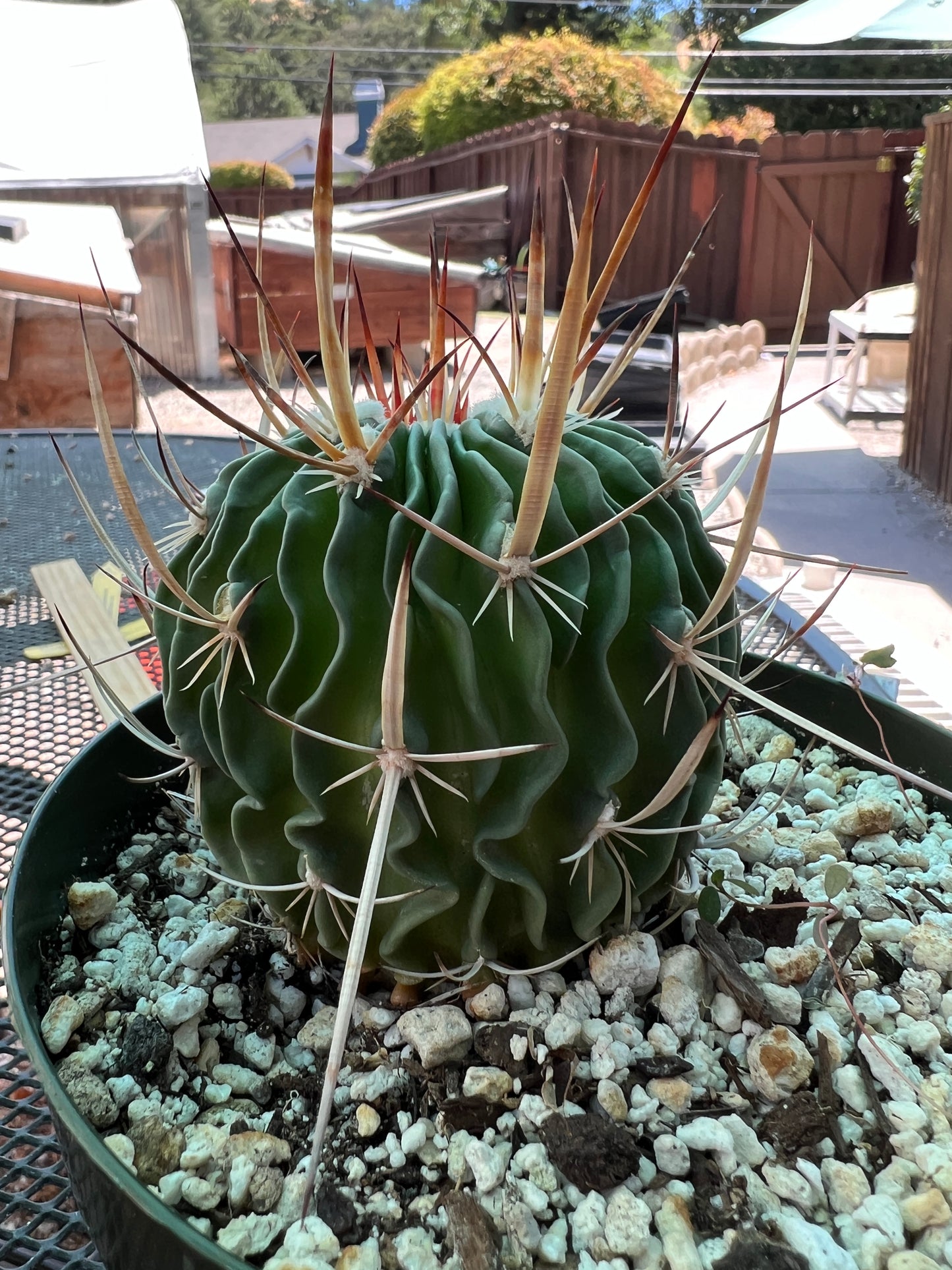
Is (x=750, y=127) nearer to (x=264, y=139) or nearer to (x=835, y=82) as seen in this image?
(x=835, y=82)

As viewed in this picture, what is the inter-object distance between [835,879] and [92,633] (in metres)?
0.88

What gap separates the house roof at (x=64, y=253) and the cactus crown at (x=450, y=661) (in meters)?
2.70

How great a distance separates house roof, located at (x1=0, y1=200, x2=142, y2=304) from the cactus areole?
2713 millimetres

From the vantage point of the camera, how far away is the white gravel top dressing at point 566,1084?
1.53ft

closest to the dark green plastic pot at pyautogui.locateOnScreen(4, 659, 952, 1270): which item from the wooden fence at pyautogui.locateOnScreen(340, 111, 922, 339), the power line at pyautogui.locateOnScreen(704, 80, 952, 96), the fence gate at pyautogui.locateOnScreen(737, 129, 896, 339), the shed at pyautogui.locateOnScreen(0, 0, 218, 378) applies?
the shed at pyautogui.locateOnScreen(0, 0, 218, 378)

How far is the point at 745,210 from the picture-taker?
703 cm

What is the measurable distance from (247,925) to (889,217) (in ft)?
24.8

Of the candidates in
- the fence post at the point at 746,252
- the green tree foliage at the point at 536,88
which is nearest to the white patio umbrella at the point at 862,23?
the fence post at the point at 746,252

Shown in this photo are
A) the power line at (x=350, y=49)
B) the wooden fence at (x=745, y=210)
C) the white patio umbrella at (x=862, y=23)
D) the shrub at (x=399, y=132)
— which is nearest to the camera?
the white patio umbrella at (x=862, y=23)

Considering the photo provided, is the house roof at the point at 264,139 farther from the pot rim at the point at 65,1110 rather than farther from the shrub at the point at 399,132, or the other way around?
the pot rim at the point at 65,1110

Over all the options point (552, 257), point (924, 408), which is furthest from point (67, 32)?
point (924, 408)

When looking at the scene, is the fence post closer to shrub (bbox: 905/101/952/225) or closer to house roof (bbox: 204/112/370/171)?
shrub (bbox: 905/101/952/225)

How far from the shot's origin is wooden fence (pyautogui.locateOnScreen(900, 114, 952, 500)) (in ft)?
9.93

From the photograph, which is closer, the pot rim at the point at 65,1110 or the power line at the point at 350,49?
the pot rim at the point at 65,1110
